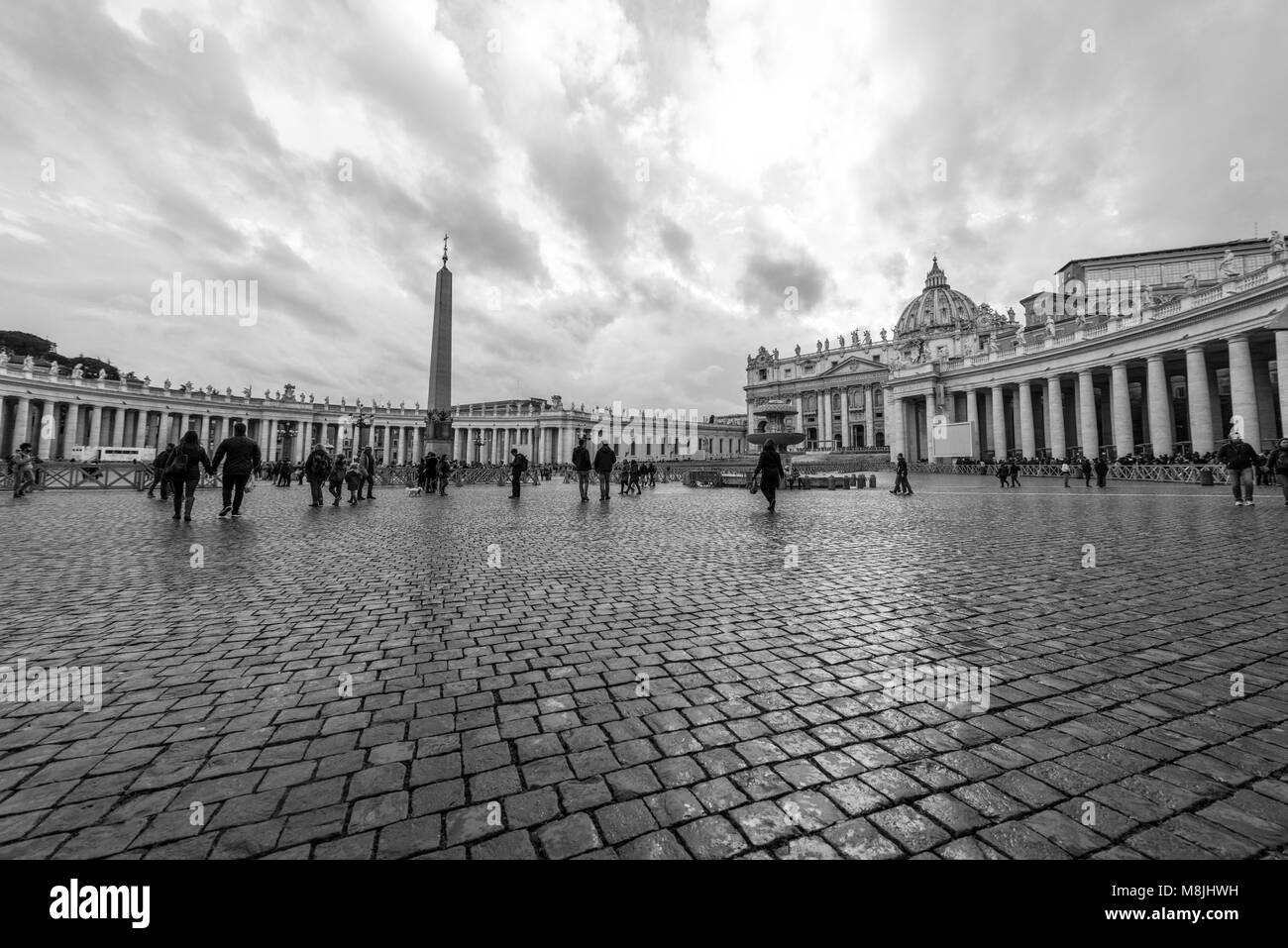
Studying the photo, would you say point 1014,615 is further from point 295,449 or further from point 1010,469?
point 295,449

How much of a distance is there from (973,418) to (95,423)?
95027 mm

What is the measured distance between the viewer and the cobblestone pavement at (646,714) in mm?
1806

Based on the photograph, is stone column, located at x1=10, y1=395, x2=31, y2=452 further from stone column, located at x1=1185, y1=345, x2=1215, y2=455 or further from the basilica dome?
the basilica dome

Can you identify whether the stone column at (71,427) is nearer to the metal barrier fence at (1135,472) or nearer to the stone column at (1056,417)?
the metal barrier fence at (1135,472)

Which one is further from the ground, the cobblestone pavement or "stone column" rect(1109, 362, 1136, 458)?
"stone column" rect(1109, 362, 1136, 458)

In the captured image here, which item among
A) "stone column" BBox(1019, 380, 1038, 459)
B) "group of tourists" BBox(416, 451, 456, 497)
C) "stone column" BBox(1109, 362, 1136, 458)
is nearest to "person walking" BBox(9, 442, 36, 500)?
"group of tourists" BBox(416, 451, 456, 497)

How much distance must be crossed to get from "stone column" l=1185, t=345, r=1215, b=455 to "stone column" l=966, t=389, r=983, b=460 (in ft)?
57.7

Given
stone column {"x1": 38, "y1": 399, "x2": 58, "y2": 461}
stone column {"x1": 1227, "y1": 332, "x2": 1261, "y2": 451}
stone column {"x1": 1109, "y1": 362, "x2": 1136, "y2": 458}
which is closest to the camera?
stone column {"x1": 1227, "y1": 332, "x2": 1261, "y2": 451}

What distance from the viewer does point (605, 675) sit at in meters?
3.21

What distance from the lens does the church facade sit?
97.2 feet

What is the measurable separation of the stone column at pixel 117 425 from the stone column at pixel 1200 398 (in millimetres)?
97646

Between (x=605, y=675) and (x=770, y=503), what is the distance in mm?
11285
